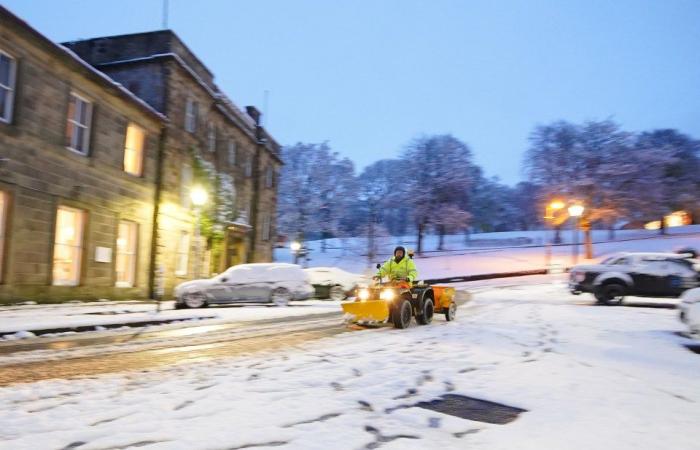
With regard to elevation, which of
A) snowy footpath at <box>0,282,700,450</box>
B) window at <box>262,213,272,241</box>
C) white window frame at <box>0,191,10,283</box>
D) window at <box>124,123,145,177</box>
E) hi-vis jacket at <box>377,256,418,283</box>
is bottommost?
snowy footpath at <box>0,282,700,450</box>

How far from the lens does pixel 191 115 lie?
23.6 metres

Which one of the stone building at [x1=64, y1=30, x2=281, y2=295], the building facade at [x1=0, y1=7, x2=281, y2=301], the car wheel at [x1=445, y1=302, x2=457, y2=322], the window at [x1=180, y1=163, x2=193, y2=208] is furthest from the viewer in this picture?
the window at [x1=180, y1=163, x2=193, y2=208]

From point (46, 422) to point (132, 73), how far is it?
2035 cm

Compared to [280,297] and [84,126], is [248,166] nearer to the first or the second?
[84,126]

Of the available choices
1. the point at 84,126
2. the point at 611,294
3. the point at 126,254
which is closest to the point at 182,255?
the point at 126,254

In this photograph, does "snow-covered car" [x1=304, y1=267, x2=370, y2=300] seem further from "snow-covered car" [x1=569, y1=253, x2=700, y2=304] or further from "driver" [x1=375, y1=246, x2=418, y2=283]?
"driver" [x1=375, y1=246, x2=418, y2=283]

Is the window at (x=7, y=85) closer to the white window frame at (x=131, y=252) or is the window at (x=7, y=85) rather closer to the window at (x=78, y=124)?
the window at (x=78, y=124)

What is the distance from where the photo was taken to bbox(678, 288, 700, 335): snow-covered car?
8.56 m

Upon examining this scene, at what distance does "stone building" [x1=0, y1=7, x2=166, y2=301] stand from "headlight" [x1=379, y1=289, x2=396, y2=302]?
10430mm

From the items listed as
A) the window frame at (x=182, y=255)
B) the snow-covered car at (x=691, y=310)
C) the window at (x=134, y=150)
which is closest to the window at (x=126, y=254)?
the window at (x=134, y=150)

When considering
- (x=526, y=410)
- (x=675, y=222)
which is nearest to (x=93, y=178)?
(x=526, y=410)

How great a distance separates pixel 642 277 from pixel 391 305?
10.9 m

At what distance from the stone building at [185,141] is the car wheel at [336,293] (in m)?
6.89

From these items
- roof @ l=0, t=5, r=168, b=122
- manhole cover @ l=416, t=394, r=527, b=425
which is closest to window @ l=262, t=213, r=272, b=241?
roof @ l=0, t=5, r=168, b=122
